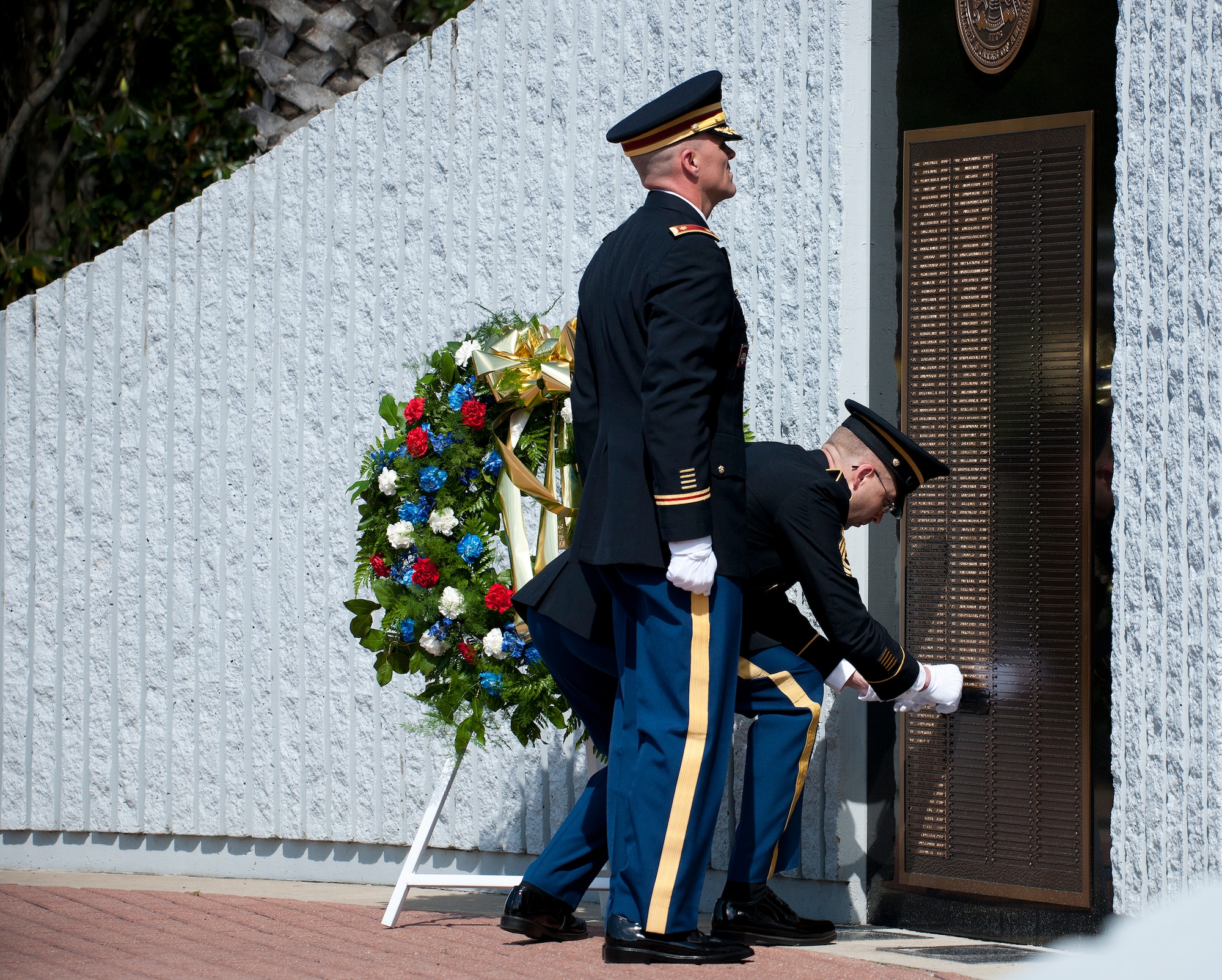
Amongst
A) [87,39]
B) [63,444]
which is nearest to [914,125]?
[63,444]

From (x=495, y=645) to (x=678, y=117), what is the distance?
1.68 metres

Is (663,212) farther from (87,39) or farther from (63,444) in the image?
(87,39)

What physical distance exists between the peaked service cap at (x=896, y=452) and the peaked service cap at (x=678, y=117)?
2.84 feet

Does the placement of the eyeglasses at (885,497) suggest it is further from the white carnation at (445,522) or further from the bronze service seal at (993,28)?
the bronze service seal at (993,28)

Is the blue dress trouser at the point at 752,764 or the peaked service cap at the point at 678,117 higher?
the peaked service cap at the point at 678,117

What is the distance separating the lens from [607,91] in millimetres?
5617

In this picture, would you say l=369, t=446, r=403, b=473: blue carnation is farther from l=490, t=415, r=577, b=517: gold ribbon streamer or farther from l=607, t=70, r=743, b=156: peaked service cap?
l=607, t=70, r=743, b=156: peaked service cap

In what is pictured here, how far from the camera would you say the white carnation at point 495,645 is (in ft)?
14.9

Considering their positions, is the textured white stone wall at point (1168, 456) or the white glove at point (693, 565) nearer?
the white glove at point (693, 565)

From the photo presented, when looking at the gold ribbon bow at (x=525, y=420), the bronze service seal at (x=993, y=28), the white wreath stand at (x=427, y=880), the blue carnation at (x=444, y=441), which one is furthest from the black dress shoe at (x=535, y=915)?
the bronze service seal at (x=993, y=28)

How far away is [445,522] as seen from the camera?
468 centimetres

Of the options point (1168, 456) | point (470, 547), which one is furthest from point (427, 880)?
point (1168, 456)

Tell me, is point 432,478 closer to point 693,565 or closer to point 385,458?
point 385,458

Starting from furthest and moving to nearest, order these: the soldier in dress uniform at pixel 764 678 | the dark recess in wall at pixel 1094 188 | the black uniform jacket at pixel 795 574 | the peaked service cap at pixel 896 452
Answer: the dark recess in wall at pixel 1094 188, the peaked service cap at pixel 896 452, the soldier in dress uniform at pixel 764 678, the black uniform jacket at pixel 795 574
